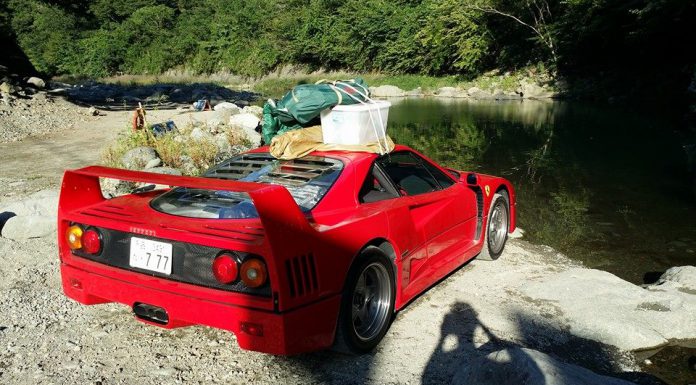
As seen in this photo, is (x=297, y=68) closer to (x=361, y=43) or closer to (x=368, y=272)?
(x=361, y=43)

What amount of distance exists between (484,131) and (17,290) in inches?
611

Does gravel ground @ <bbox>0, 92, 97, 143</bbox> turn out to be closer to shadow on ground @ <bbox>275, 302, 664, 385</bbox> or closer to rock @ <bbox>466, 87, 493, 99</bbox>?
shadow on ground @ <bbox>275, 302, 664, 385</bbox>

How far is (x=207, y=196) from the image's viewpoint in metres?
3.79

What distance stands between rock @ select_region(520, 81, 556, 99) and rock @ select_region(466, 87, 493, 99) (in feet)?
6.47

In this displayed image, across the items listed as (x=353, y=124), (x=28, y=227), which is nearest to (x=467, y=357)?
(x=353, y=124)

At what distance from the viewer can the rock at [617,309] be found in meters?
4.01

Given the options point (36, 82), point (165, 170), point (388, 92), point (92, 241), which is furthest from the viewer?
point (388, 92)

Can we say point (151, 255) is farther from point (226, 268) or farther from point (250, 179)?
point (250, 179)

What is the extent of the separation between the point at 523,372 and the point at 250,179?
228 cm

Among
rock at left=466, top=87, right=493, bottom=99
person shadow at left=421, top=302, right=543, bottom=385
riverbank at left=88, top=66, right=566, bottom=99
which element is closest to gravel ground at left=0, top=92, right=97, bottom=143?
person shadow at left=421, top=302, right=543, bottom=385

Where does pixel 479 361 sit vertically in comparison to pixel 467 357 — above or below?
above

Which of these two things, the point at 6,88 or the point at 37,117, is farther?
the point at 6,88

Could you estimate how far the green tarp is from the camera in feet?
14.3

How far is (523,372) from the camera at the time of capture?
261cm
